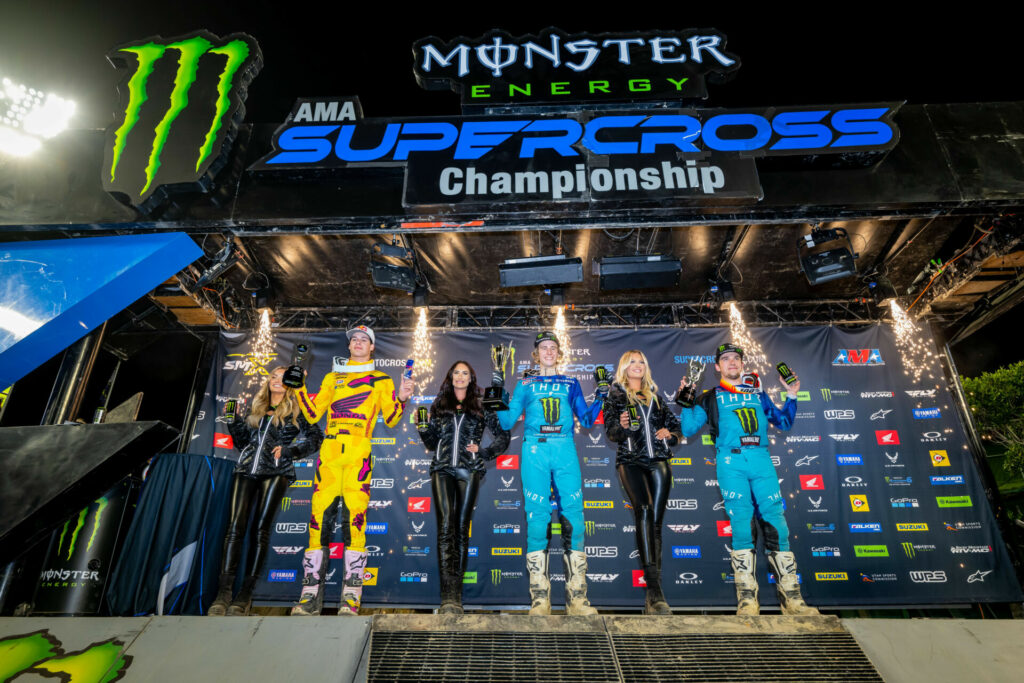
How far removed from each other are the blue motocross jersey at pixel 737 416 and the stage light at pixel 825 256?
1.59 m

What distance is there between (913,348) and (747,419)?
3.81 m

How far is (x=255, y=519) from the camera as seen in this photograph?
171 inches

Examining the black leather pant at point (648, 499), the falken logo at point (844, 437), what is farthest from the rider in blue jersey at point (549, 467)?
the falken logo at point (844, 437)

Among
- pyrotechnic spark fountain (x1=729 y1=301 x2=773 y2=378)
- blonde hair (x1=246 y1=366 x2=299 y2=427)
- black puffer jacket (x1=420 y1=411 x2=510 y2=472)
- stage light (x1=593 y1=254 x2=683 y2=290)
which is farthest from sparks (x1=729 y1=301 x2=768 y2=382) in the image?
blonde hair (x1=246 y1=366 x2=299 y2=427)

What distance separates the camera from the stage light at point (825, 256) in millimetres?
5268

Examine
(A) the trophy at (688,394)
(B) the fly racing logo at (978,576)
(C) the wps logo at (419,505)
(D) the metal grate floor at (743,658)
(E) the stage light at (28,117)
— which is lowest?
(D) the metal grate floor at (743,658)

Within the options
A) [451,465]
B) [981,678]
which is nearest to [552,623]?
[451,465]

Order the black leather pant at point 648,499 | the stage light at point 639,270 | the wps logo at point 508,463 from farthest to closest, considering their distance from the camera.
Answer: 1. the wps logo at point 508,463
2. the stage light at point 639,270
3. the black leather pant at point 648,499

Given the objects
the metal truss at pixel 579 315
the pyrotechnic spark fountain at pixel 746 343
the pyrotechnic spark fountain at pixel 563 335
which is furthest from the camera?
the metal truss at pixel 579 315

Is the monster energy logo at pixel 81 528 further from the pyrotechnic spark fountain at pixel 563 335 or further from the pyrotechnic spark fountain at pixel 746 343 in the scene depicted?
the pyrotechnic spark fountain at pixel 746 343

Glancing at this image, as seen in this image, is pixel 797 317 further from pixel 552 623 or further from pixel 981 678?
pixel 552 623

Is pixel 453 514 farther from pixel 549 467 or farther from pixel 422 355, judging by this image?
pixel 422 355

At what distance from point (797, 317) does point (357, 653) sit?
265 inches

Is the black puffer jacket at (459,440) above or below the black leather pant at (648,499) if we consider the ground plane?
above
